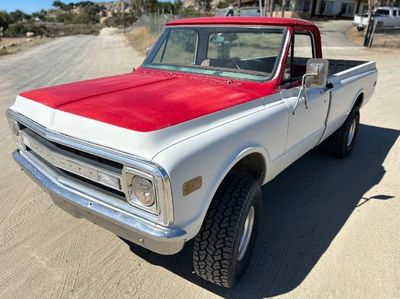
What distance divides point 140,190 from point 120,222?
256mm

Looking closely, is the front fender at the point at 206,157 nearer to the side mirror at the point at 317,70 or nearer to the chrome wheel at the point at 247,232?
the chrome wheel at the point at 247,232

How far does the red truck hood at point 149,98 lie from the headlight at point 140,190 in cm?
28

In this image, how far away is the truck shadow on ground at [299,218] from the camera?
283cm

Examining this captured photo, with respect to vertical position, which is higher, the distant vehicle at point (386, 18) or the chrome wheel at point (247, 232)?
the chrome wheel at point (247, 232)

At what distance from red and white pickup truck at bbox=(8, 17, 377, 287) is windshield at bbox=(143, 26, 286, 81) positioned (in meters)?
0.01

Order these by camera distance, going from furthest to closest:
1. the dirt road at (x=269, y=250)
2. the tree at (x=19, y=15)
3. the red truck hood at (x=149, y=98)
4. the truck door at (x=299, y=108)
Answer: the tree at (x=19, y=15) < the truck door at (x=299, y=108) < the dirt road at (x=269, y=250) < the red truck hood at (x=149, y=98)

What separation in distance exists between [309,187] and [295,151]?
3.40 feet

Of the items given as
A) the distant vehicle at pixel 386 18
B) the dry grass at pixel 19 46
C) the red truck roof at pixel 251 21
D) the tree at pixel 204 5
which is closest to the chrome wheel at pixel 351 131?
the red truck roof at pixel 251 21

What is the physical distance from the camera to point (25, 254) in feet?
9.84

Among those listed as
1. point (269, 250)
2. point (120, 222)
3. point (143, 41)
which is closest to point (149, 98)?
point (120, 222)

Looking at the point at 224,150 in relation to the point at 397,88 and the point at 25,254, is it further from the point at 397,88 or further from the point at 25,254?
the point at 397,88

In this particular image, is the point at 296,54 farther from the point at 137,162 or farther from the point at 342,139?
the point at 137,162

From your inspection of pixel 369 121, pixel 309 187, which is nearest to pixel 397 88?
pixel 369 121

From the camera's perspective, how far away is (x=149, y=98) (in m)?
2.68
